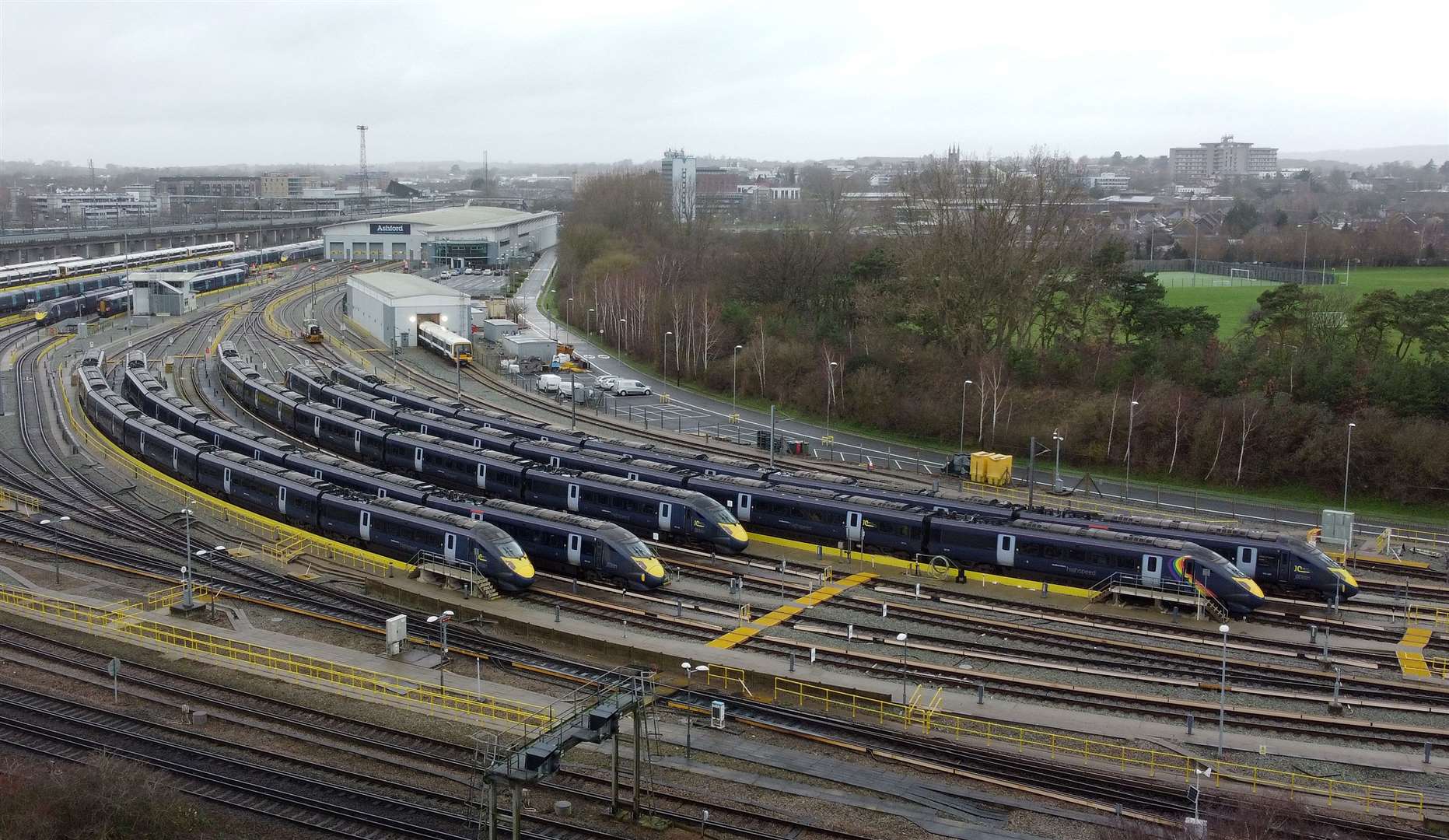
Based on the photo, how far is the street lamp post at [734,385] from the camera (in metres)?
59.3

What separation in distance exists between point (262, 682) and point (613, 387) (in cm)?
3720

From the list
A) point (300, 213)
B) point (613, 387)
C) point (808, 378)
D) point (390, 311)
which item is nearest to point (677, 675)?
point (808, 378)

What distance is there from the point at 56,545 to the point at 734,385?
30.9 m

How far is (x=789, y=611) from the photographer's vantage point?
31.8 metres

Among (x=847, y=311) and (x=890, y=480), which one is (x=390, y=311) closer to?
(x=847, y=311)

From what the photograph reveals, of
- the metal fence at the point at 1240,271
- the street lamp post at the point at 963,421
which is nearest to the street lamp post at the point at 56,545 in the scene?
the street lamp post at the point at 963,421

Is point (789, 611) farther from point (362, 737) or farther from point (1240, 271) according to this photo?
point (1240, 271)

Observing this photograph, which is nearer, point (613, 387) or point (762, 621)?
point (762, 621)

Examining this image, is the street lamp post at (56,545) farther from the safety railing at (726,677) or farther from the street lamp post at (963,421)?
the street lamp post at (963,421)

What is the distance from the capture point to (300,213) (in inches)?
7707

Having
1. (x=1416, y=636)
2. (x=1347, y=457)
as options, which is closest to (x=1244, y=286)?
(x=1347, y=457)

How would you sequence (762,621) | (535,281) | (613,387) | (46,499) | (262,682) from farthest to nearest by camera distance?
(535,281) < (613,387) < (46,499) < (762,621) < (262,682)

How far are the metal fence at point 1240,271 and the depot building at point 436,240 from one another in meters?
63.9

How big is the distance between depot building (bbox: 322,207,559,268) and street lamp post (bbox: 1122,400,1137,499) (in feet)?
284
